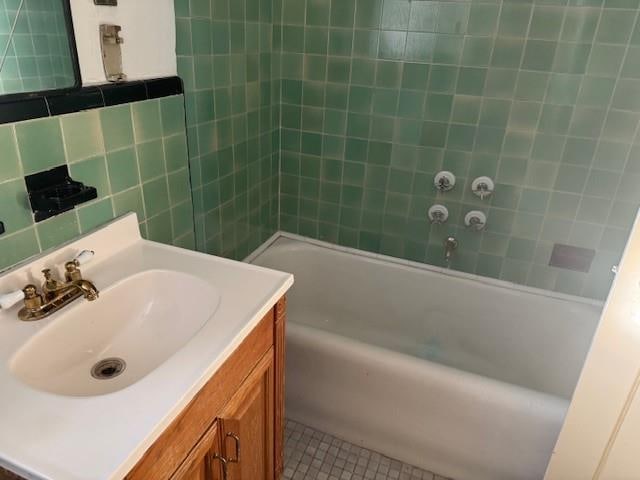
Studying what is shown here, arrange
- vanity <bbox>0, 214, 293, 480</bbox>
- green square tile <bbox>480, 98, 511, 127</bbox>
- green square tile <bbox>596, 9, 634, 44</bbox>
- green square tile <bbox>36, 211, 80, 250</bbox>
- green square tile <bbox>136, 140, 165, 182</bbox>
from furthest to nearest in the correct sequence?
green square tile <bbox>480, 98, 511, 127</bbox>
green square tile <bbox>596, 9, 634, 44</bbox>
green square tile <bbox>136, 140, 165, 182</bbox>
green square tile <bbox>36, 211, 80, 250</bbox>
vanity <bbox>0, 214, 293, 480</bbox>

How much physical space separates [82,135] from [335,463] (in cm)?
133

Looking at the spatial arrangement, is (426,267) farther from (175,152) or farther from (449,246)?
(175,152)

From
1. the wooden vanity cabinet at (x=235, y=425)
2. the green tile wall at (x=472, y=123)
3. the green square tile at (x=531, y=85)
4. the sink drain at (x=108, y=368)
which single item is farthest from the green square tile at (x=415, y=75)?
the sink drain at (x=108, y=368)

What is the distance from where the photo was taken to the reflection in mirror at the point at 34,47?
3.02ft

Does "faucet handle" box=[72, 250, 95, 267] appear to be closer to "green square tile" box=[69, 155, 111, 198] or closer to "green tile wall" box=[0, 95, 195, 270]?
"green tile wall" box=[0, 95, 195, 270]

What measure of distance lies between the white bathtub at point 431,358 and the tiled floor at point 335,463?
4cm

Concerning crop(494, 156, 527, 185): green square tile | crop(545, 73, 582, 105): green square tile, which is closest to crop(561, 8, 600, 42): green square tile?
crop(545, 73, 582, 105): green square tile

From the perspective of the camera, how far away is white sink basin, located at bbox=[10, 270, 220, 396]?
0.92 metres

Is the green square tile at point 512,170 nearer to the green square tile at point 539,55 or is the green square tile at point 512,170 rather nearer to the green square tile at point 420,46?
the green square tile at point 539,55

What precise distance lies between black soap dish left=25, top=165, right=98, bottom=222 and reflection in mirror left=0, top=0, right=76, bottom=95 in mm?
182

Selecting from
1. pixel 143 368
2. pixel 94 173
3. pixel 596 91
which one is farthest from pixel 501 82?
pixel 143 368

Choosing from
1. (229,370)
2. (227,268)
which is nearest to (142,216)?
(227,268)

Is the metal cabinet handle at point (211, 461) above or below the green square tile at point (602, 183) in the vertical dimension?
below

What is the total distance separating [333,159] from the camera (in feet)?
→ 6.72
